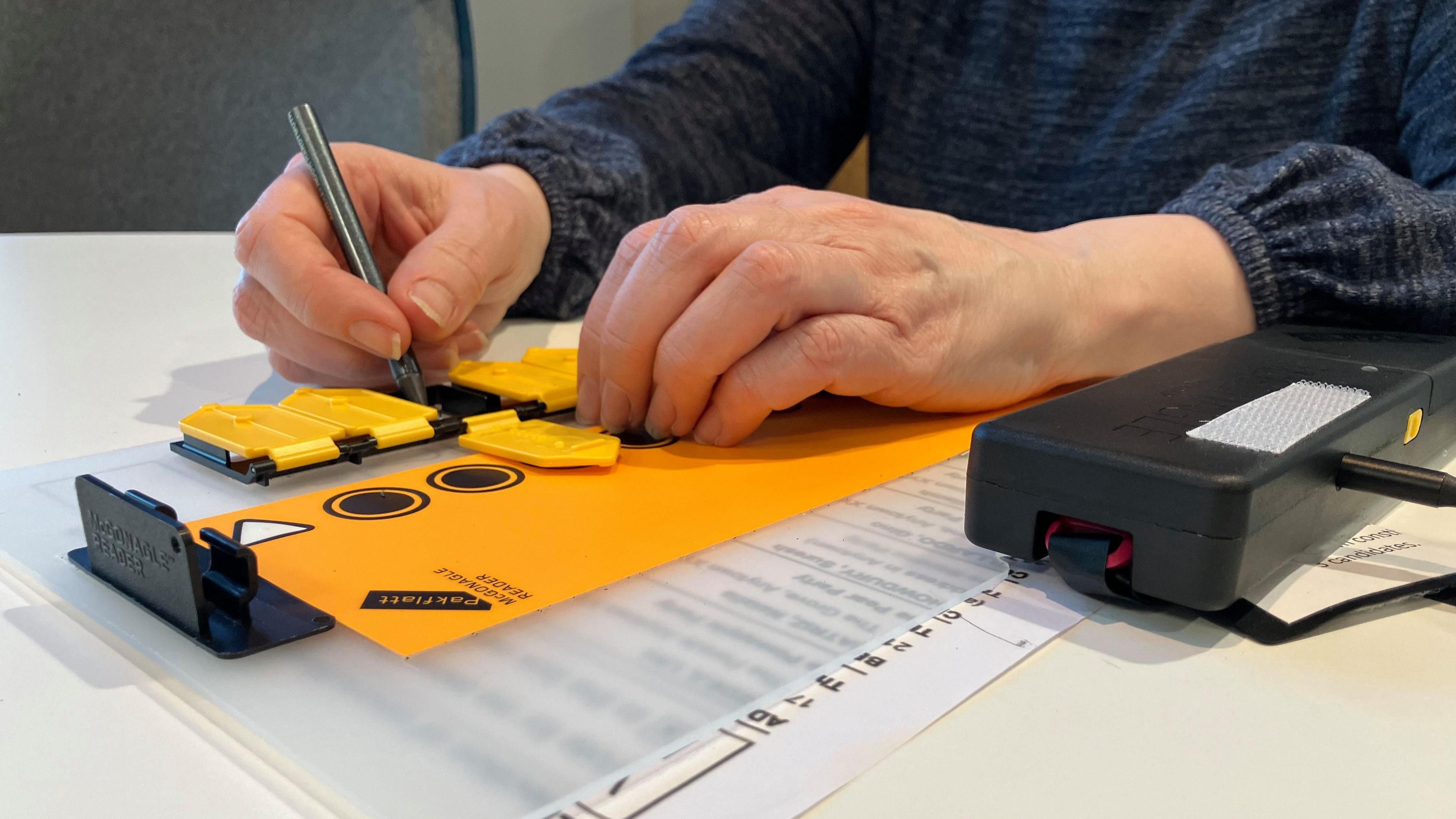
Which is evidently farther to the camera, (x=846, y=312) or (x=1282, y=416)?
(x=846, y=312)

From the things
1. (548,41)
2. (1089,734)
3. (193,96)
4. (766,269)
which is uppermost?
(548,41)

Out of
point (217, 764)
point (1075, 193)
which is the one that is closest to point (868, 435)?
point (217, 764)

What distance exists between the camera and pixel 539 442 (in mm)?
503

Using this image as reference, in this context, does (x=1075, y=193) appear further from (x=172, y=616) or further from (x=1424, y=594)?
(x=172, y=616)

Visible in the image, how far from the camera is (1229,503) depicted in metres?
0.31

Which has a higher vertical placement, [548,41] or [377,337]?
[548,41]

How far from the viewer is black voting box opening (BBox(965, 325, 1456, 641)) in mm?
321

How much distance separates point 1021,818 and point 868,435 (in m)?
0.32

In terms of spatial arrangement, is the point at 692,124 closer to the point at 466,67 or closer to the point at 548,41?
the point at 466,67

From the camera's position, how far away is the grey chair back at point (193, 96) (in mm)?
1931

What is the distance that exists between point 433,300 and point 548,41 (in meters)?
2.17

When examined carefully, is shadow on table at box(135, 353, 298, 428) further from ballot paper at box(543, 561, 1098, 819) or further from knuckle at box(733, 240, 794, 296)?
ballot paper at box(543, 561, 1098, 819)

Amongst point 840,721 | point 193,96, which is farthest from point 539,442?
point 193,96
